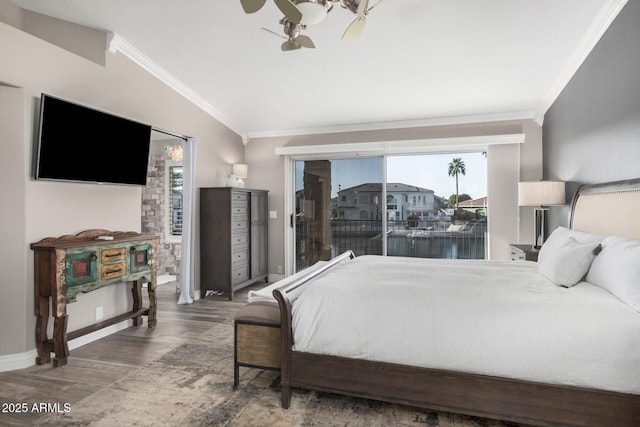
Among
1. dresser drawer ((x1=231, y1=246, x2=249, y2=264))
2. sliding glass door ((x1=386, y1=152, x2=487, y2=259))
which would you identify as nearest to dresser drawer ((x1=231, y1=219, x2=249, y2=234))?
dresser drawer ((x1=231, y1=246, x2=249, y2=264))

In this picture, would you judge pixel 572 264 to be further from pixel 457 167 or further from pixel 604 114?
pixel 457 167

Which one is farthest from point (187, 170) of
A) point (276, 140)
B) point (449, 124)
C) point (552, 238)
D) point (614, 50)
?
point (614, 50)

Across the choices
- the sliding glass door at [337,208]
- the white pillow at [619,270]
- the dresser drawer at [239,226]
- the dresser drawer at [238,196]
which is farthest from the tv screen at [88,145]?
the white pillow at [619,270]

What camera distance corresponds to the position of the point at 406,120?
5.23 metres

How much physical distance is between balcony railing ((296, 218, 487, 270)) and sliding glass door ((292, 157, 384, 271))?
16 mm

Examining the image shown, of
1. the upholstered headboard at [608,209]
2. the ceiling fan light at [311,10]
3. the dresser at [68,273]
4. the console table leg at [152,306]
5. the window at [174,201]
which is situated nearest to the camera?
the ceiling fan light at [311,10]

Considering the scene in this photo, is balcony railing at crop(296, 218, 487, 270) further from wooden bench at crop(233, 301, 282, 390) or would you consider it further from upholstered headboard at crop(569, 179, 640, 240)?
wooden bench at crop(233, 301, 282, 390)

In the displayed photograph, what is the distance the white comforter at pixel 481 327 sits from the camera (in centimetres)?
170

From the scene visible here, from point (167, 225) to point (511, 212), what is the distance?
556 centimetres

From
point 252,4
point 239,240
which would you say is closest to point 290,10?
point 252,4

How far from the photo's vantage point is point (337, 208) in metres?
5.81

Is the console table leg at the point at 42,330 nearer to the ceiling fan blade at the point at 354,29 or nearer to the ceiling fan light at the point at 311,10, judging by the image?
the ceiling fan light at the point at 311,10

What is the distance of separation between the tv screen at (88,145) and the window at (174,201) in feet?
8.50

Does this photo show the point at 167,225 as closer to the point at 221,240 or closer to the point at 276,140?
the point at 221,240
